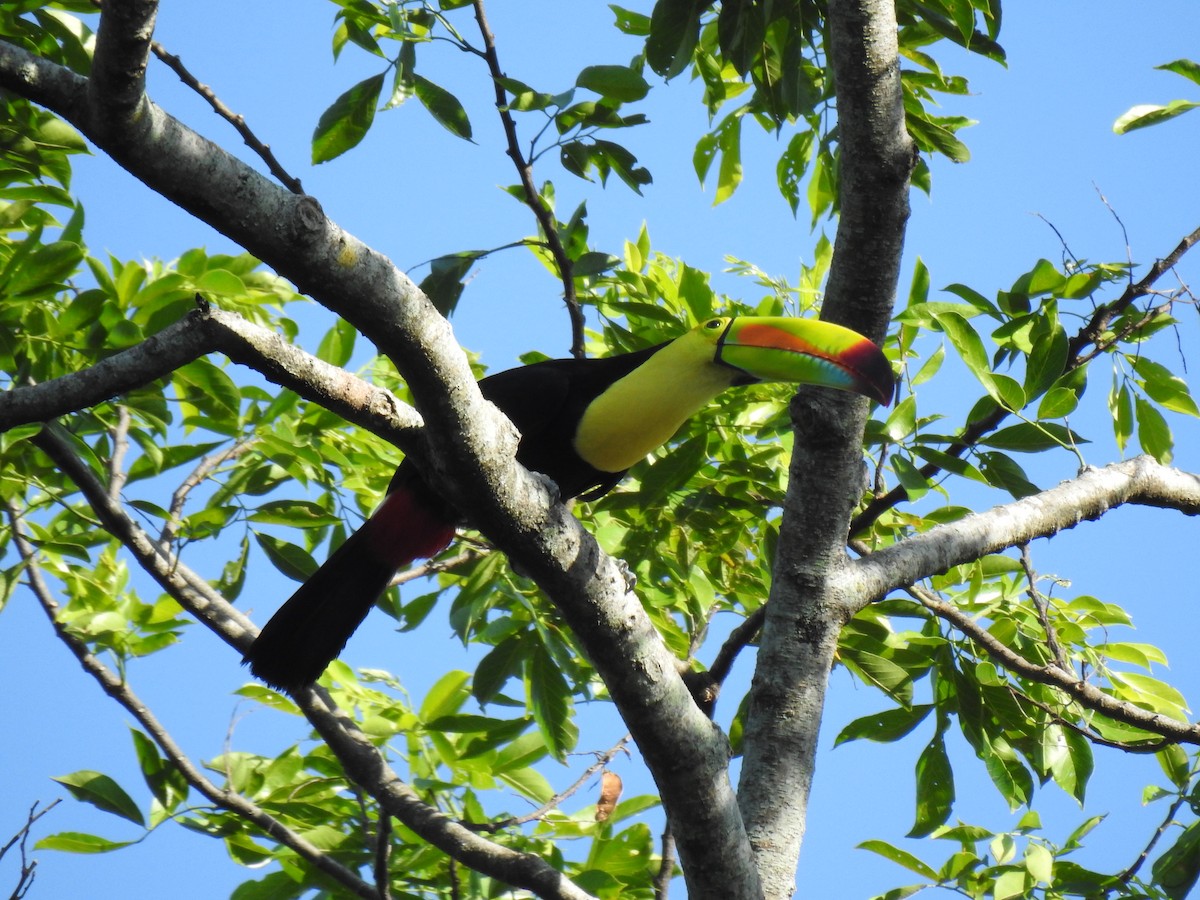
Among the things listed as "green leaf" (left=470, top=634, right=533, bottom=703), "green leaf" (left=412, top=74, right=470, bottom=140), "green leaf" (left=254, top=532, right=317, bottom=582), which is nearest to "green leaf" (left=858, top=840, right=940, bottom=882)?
"green leaf" (left=470, top=634, right=533, bottom=703)

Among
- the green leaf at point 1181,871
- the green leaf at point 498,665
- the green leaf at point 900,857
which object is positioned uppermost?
the green leaf at point 498,665

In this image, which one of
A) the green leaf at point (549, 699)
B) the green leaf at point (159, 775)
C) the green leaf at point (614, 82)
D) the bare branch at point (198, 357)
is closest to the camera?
the bare branch at point (198, 357)

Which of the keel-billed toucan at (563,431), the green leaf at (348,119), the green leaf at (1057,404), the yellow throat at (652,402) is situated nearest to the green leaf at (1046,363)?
the green leaf at (1057,404)

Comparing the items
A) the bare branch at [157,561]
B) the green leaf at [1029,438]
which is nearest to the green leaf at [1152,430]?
the green leaf at [1029,438]

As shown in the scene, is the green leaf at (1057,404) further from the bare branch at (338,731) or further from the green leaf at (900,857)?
the bare branch at (338,731)

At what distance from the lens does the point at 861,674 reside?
3.68m

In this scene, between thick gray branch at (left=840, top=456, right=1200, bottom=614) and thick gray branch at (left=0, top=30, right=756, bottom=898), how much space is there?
78 cm

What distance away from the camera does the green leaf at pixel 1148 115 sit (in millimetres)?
3553

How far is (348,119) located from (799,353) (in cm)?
163

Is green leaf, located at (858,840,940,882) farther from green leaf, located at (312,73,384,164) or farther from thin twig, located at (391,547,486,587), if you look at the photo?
green leaf, located at (312,73,384,164)

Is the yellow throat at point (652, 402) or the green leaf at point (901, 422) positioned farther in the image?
the yellow throat at point (652, 402)

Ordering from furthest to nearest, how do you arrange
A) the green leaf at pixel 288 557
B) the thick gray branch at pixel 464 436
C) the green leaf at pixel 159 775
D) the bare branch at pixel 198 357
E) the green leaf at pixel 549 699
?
1. the green leaf at pixel 288 557
2. the green leaf at pixel 159 775
3. the green leaf at pixel 549 699
4. the bare branch at pixel 198 357
5. the thick gray branch at pixel 464 436

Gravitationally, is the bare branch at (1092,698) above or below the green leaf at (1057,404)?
below

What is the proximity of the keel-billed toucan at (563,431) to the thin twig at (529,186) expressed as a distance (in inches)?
10.3
